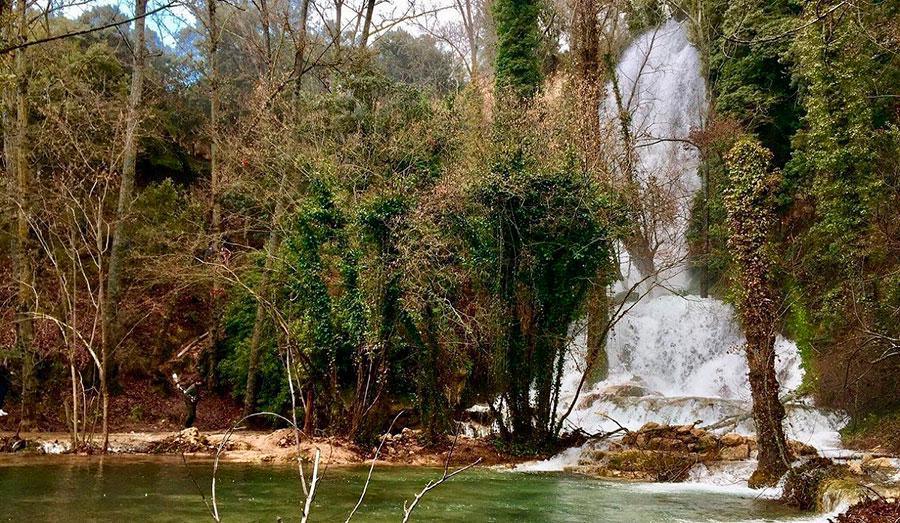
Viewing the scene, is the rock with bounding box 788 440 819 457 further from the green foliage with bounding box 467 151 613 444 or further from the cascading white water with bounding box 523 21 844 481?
the green foliage with bounding box 467 151 613 444

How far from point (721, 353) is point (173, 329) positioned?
15.1m

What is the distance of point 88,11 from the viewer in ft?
88.6

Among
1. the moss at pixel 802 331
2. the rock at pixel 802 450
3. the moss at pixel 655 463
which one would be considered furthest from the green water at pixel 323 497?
the moss at pixel 802 331

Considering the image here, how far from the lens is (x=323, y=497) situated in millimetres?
10453

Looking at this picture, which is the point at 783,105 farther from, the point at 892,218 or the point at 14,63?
the point at 14,63

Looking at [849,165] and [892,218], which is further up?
[849,165]

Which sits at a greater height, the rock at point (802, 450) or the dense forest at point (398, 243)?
the dense forest at point (398, 243)

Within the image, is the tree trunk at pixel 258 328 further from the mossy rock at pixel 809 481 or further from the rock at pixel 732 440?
the mossy rock at pixel 809 481

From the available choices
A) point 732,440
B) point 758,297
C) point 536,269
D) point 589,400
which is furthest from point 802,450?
point 589,400

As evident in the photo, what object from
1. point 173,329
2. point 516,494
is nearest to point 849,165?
point 516,494

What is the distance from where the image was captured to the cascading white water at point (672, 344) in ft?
56.0

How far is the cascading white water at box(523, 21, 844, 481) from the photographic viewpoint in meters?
17.1

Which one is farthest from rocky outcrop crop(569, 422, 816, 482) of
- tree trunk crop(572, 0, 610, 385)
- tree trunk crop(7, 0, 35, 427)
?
tree trunk crop(7, 0, 35, 427)

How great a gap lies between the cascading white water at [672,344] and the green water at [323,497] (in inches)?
99.4
